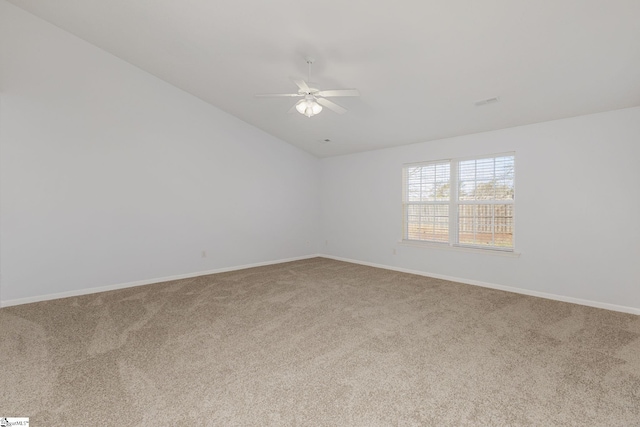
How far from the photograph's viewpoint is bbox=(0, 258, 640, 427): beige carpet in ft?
5.33

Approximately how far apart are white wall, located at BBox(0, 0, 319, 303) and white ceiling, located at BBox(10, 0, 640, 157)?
1.47 feet

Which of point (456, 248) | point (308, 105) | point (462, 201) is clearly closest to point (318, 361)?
point (308, 105)

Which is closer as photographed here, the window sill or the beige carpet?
the beige carpet

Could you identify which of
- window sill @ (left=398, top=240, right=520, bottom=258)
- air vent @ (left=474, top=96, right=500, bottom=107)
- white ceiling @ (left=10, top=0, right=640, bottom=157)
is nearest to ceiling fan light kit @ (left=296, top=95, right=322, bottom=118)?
white ceiling @ (left=10, top=0, right=640, bottom=157)

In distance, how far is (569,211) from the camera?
142 inches

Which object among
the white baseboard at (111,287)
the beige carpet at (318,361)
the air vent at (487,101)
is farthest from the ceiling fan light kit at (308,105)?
the white baseboard at (111,287)

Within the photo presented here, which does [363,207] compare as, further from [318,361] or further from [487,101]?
[318,361]

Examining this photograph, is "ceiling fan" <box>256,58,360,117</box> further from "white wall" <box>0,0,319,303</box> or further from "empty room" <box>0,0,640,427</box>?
"white wall" <box>0,0,319,303</box>

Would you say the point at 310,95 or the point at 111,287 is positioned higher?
the point at 310,95

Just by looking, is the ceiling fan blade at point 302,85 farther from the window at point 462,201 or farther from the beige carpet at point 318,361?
the window at point 462,201

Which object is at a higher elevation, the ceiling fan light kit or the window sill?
the ceiling fan light kit

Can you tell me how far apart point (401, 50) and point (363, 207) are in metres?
3.51

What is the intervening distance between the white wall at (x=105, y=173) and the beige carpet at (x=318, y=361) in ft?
2.55

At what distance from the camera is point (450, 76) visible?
3164mm
